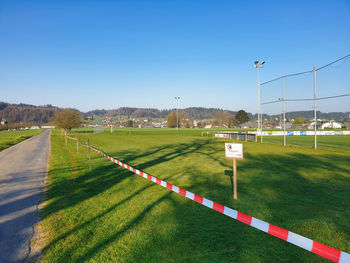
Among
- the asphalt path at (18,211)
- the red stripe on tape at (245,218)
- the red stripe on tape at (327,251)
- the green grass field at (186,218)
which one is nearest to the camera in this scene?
the red stripe on tape at (327,251)

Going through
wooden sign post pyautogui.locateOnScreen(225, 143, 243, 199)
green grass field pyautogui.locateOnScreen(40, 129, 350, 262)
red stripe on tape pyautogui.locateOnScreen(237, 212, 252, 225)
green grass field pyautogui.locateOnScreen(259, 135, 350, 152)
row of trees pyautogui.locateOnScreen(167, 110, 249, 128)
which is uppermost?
row of trees pyautogui.locateOnScreen(167, 110, 249, 128)

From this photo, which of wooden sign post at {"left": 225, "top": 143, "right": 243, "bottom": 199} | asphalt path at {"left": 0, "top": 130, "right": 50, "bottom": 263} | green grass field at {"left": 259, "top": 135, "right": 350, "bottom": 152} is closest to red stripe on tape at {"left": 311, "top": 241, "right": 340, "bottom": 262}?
wooden sign post at {"left": 225, "top": 143, "right": 243, "bottom": 199}

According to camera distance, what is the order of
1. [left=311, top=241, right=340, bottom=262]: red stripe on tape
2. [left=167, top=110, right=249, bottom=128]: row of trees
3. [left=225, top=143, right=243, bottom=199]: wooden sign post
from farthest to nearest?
[left=167, top=110, right=249, bottom=128]: row of trees
[left=225, top=143, right=243, bottom=199]: wooden sign post
[left=311, top=241, right=340, bottom=262]: red stripe on tape

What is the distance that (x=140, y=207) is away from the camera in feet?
17.2

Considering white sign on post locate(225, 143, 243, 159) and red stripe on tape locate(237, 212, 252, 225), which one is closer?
red stripe on tape locate(237, 212, 252, 225)

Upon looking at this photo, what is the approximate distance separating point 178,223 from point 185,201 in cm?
130

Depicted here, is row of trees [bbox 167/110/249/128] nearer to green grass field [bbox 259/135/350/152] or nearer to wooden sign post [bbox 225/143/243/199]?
green grass field [bbox 259/135/350/152]

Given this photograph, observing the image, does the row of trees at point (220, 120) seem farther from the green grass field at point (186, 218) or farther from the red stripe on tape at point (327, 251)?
the red stripe on tape at point (327, 251)

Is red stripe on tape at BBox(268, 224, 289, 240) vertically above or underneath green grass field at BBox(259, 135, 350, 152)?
above

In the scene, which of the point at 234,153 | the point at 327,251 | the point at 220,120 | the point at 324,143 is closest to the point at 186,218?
the point at 234,153

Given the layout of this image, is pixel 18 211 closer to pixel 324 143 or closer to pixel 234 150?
pixel 234 150

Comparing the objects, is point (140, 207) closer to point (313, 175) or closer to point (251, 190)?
point (251, 190)

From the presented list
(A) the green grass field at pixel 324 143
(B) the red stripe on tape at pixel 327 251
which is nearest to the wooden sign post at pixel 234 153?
(B) the red stripe on tape at pixel 327 251

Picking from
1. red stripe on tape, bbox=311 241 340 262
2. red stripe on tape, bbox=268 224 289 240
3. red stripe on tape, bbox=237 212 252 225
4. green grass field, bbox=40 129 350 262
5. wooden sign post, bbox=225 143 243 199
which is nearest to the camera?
red stripe on tape, bbox=311 241 340 262
